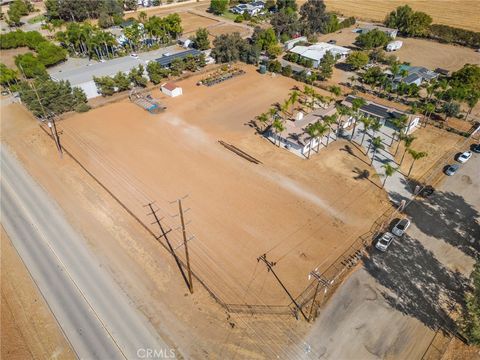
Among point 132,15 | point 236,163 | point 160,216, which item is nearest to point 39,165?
point 160,216

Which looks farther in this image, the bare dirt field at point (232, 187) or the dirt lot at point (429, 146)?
the dirt lot at point (429, 146)

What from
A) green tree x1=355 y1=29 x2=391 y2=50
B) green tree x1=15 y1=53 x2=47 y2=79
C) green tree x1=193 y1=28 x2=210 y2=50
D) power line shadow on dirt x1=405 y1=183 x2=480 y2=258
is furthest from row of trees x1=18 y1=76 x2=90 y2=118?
green tree x1=355 y1=29 x2=391 y2=50

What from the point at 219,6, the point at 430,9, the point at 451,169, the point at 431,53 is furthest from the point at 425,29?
the point at 219,6

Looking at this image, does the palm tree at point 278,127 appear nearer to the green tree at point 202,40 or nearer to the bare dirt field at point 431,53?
the green tree at point 202,40

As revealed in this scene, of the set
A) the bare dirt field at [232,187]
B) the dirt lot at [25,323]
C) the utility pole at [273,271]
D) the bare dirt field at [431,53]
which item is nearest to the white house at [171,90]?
the bare dirt field at [232,187]

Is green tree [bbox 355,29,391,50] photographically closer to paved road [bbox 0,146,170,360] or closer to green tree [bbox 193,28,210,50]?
green tree [bbox 193,28,210,50]

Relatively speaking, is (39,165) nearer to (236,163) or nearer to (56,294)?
(56,294)
